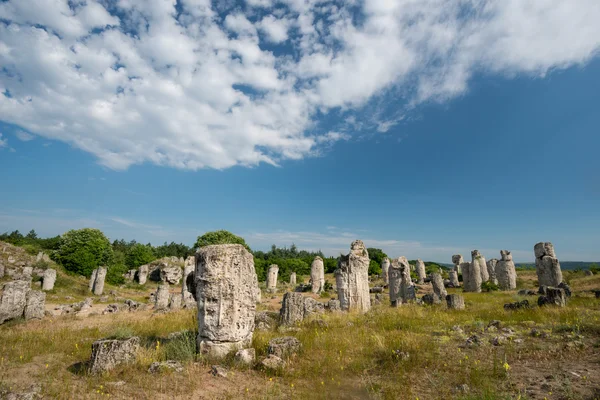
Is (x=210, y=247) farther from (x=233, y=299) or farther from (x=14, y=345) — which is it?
(x=14, y=345)

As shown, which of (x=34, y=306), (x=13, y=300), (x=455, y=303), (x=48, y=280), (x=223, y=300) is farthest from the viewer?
(x=48, y=280)

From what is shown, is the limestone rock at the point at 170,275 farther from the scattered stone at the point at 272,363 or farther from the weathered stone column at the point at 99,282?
the scattered stone at the point at 272,363

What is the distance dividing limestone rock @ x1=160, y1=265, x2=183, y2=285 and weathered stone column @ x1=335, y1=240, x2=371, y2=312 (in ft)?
108

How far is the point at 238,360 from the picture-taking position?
640 centimetres

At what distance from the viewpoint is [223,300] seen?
7.17 meters

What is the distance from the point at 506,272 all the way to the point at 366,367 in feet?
76.5

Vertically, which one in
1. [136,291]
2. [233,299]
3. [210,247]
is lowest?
[136,291]

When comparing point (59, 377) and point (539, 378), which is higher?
point (539, 378)

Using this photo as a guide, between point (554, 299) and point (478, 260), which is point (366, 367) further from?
point (478, 260)

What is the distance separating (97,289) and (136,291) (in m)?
5.71

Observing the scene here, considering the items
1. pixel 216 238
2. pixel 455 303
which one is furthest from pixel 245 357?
pixel 216 238

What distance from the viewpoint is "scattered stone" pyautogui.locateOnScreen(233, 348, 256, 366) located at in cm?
636

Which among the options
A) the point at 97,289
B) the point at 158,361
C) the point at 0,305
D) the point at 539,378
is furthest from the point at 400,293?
the point at 97,289

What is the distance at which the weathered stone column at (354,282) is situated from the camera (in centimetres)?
1389
